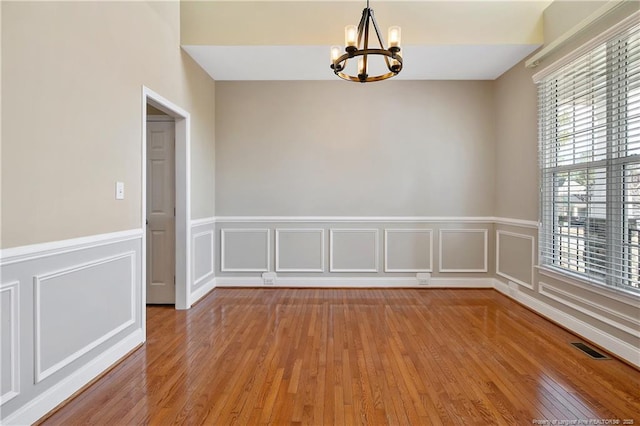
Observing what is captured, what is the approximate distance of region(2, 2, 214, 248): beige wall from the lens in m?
1.75

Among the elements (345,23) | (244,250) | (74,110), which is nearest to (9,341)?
(74,110)

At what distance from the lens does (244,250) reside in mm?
4789

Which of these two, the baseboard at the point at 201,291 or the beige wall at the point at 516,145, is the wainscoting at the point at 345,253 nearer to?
the baseboard at the point at 201,291

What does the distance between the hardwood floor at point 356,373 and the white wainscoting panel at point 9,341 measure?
0.35 m

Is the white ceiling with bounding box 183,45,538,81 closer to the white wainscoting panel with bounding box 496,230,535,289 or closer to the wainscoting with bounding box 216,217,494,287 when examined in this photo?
the wainscoting with bounding box 216,217,494,287

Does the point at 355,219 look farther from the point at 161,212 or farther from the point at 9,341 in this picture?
the point at 9,341

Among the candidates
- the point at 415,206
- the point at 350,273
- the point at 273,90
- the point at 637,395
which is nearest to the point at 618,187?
the point at 637,395

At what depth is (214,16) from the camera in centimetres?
367

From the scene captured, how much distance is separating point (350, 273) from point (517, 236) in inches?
85.6

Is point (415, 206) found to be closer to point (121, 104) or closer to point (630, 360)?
point (630, 360)

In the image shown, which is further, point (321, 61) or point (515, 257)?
point (515, 257)

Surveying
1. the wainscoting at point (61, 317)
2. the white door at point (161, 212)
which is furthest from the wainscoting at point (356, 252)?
the wainscoting at point (61, 317)

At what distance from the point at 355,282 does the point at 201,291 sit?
6.76ft

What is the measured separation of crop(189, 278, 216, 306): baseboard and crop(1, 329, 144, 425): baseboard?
1123mm
